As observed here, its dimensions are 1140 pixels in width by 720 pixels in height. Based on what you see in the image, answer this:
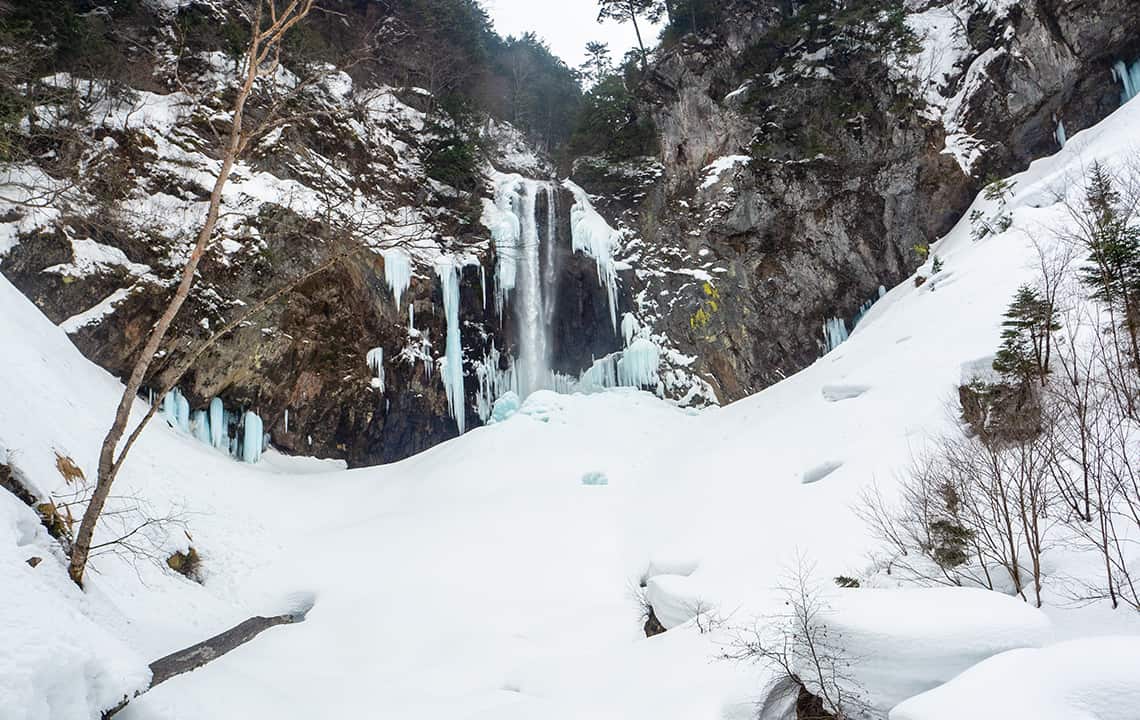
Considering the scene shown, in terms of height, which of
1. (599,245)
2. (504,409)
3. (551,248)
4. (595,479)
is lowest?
(595,479)

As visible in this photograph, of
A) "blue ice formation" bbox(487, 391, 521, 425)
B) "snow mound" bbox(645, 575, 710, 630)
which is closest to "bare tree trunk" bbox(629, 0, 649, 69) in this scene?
"blue ice formation" bbox(487, 391, 521, 425)

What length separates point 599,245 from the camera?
21938 mm

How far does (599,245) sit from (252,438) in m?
14.0

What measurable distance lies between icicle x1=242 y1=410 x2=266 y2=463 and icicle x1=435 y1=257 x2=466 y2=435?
5.77 meters

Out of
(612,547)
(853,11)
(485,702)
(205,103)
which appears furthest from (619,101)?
(485,702)

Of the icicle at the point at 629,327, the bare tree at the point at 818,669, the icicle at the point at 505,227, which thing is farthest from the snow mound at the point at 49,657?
the icicle at the point at 629,327

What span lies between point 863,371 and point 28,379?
1502 centimetres

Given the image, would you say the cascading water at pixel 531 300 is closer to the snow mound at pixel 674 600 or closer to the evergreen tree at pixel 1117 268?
the evergreen tree at pixel 1117 268

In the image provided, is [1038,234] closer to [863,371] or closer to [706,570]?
[863,371]

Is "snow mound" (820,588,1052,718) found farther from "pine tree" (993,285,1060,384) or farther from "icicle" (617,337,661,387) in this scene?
"icicle" (617,337,661,387)

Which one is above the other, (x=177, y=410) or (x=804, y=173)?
(x=804, y=173)

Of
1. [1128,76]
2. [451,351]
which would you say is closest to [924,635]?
[451,351]

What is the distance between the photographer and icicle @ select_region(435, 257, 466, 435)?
18.8 meters

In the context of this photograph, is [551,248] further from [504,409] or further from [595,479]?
[595,479]
